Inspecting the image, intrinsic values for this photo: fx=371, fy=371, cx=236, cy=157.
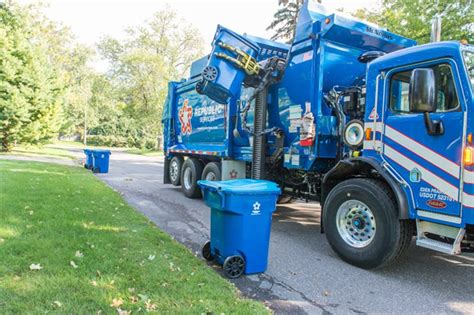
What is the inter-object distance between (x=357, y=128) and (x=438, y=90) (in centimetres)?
123

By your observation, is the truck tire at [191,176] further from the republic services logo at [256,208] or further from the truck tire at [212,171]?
the republic services logo at [256,208]

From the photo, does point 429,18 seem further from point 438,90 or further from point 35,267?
point 35,267

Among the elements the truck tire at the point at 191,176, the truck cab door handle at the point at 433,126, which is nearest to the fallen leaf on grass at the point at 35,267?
the truck cab door handle at the point at 433,126

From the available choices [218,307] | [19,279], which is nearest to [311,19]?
[218,307]

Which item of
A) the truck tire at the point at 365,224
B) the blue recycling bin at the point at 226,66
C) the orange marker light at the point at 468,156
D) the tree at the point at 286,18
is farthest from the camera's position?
the tree at the point at 286,18

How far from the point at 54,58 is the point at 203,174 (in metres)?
35.6

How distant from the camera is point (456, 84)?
12.8ft

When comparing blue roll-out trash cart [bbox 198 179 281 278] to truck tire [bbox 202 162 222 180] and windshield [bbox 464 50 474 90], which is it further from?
truck tire [bbox 202 162 222 180]

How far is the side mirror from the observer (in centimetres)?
381

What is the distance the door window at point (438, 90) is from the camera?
13.0 ft

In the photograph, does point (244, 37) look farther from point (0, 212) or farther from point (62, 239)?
point (0, 212)

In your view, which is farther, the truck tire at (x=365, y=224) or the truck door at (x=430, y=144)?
the truck tire at (x=365, y=224)

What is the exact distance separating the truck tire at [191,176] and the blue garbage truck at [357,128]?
68 centimetres

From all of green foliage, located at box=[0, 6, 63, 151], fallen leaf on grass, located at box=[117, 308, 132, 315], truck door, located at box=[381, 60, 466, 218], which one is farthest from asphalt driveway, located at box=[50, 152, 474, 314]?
green foliage, located at box=[0, 6, 63, 151]
